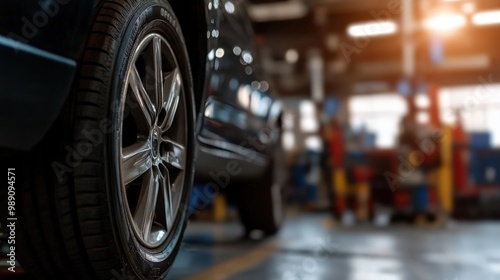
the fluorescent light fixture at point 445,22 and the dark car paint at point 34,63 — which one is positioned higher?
the fluorescent light fixture at point 445,22

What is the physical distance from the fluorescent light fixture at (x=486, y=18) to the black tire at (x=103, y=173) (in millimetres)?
5302

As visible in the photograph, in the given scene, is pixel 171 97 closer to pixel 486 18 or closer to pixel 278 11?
pixel 486 18

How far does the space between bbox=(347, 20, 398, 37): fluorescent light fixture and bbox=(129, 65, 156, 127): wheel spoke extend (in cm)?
858

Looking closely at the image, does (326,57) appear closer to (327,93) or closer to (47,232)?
(327,93)

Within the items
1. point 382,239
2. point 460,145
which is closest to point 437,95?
point 460,145

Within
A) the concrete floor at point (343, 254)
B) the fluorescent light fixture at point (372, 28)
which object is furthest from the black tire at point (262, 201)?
the fluorescent light fixture at point (372, 28)

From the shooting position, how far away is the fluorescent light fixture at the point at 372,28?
979 centimetres

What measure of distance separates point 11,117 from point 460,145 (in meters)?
5.56

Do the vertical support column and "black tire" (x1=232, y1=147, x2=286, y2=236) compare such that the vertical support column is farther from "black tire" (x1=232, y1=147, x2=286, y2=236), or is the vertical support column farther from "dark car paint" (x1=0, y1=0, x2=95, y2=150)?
"dark car paint" (x1=0, y1=0, x2=95, y2=150)

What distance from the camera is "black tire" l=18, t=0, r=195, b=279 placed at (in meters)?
1.28

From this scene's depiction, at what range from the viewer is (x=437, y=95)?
614 centimetres

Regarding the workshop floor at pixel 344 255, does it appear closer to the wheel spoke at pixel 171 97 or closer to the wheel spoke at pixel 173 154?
the wheel spoke at pixel 173 154

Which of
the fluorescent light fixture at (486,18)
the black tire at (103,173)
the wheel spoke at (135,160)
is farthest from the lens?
the fluorescent light fixture at (486,18)

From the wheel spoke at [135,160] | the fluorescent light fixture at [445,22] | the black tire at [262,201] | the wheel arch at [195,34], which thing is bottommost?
the black tire at [262,201]
